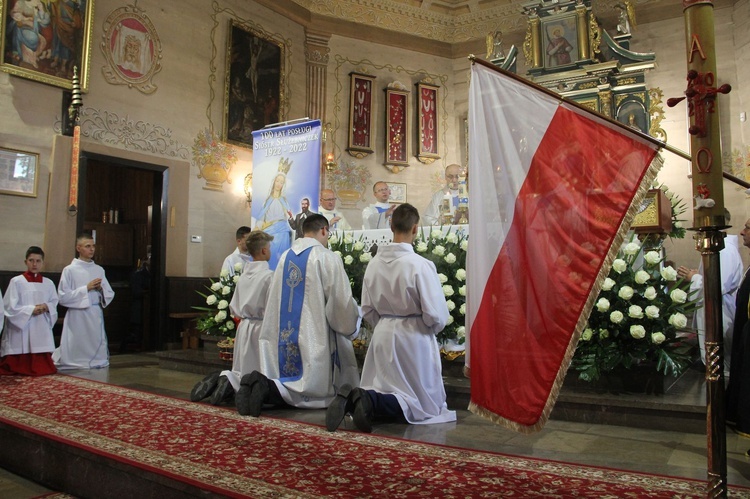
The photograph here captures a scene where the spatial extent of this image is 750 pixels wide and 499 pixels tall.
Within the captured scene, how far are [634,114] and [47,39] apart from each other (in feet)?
33.8

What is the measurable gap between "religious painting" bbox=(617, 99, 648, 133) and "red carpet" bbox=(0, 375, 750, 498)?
983 centimetres

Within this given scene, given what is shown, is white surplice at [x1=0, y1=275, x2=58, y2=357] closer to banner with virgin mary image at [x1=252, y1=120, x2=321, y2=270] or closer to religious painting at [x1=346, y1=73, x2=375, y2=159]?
banner with virgin mary image at [x1=252, y1=120, x2=321, y2=270]

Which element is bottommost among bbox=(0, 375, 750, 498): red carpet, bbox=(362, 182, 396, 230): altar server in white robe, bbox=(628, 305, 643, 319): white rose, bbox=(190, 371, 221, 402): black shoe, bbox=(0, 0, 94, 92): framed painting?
bbox=(0, 375, 750, 498): red carpet

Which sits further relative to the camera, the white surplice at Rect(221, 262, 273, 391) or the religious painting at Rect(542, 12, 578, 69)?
the religious painting at Rect(542, 12, 578, 69)

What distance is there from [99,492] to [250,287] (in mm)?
2277

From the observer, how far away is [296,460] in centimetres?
313

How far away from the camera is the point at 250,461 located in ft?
10.2

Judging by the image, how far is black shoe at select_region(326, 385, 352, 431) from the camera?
3730mm

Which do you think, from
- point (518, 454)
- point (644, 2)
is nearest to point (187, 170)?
point (518, 454)

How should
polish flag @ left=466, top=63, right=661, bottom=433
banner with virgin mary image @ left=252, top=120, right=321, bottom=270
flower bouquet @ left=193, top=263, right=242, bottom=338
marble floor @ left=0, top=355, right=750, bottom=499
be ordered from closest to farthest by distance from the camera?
polish flag @ left=466, top=63, right=661, bottom=433
marble floor @ left=0, top=355, right=750, bottom=499
flower bouquet @ left=193, top=263, right=242, bottom=338
banner with virgin mary image @ left=252, top=120, right=321, bottom=270

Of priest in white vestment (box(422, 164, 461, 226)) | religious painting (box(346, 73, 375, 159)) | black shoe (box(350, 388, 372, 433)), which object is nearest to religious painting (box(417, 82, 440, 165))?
religious painting (box(346, 73, 375, 159))

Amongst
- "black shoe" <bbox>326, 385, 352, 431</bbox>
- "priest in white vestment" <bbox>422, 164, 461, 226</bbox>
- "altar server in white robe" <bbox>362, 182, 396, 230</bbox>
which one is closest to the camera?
"black shoe" <bbox>326, 385, 352, 431</bbox>

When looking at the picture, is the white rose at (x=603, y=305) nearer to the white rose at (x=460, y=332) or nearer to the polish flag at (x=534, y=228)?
the white rose at (x=460, y=332)

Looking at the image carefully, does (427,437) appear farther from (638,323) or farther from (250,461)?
(638,323)
